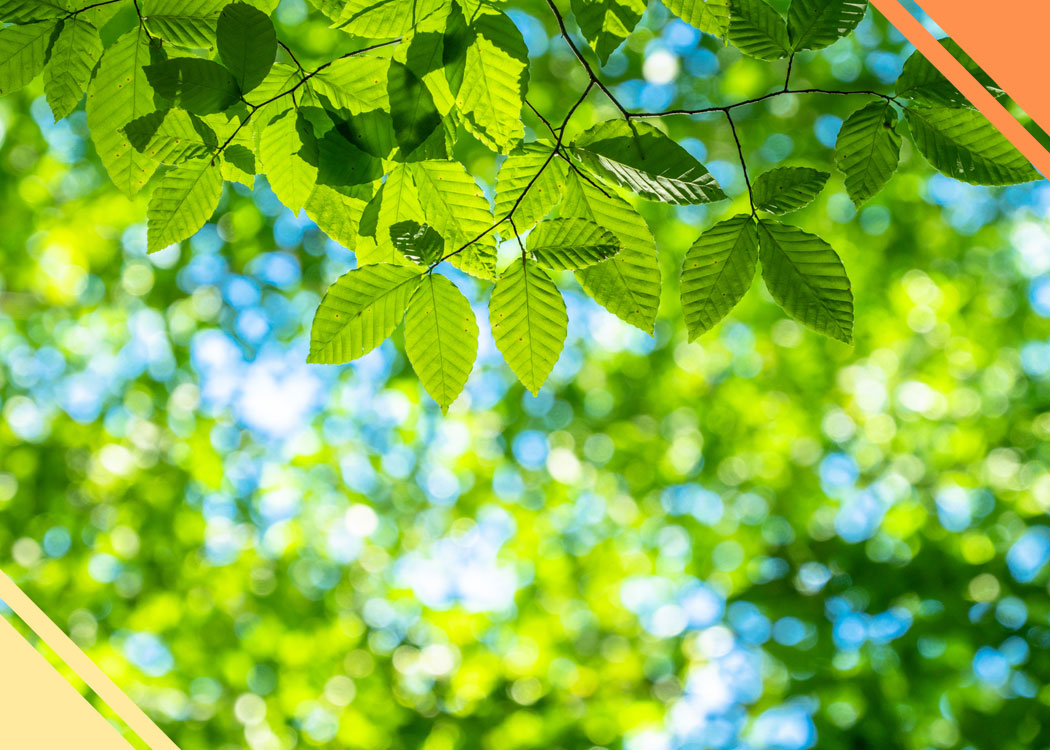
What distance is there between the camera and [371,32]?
37.2 inches

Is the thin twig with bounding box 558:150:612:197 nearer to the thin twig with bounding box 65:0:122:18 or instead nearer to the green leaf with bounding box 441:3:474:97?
the green leaf with bounding box 441:3:474:97

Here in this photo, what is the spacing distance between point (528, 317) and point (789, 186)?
0.35m

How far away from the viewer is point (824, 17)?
880 mm

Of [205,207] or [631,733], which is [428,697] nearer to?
[631,733]

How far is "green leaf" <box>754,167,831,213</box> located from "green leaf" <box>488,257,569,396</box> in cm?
28

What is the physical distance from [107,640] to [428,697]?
2482 mm

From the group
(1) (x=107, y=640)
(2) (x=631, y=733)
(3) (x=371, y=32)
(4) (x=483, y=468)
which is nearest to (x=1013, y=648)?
(2) (x=631, y=733)

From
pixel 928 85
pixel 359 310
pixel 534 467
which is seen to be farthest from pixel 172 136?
pixel 534 467

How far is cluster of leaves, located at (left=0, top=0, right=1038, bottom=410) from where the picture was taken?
883 millimetres

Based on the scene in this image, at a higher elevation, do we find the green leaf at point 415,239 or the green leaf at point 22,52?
the green leaf at point 22,52

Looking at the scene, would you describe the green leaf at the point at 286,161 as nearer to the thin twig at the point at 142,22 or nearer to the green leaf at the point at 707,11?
the thin twig at the point at 142,22

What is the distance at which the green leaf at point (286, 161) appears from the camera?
1.03 meters

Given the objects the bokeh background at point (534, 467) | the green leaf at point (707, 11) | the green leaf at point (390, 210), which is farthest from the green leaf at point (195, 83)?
the bokeh background at point (534, 467)

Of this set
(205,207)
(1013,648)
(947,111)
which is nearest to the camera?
(947,111)
